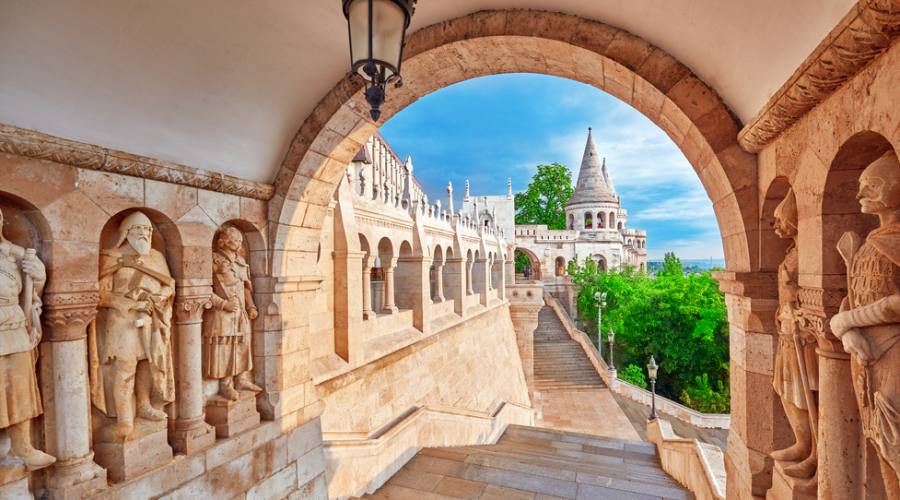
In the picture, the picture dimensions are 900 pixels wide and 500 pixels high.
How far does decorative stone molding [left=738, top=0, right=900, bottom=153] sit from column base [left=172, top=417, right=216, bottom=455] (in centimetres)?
418

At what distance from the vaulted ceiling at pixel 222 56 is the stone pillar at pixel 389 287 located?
546cm

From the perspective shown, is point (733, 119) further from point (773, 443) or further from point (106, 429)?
point (106, 429)

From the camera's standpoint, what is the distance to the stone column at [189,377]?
9.90 feet

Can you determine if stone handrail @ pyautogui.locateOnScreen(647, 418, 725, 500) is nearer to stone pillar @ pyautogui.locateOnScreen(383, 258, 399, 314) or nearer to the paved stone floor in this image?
stone pillar @ pyautogui.locateOnScreen(383, 258, 399, 314)

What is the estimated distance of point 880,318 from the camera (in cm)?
153

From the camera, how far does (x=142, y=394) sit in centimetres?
280

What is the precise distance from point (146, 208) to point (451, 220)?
33.7 ft

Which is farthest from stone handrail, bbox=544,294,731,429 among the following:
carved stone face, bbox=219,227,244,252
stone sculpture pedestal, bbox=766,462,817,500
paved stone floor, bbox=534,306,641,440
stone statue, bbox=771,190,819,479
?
carved stone face, bbox=219,227,244,252

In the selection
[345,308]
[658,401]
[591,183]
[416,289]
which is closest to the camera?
[345,308]

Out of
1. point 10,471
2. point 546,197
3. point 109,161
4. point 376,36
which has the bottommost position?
point 10,471

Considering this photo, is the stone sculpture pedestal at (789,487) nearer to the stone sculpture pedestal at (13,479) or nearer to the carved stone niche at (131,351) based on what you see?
the carved stone niche at (131,351)

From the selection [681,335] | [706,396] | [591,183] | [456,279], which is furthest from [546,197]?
[456,279]

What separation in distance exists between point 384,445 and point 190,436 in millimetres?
2551

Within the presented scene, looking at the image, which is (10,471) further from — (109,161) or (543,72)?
(543,72)
